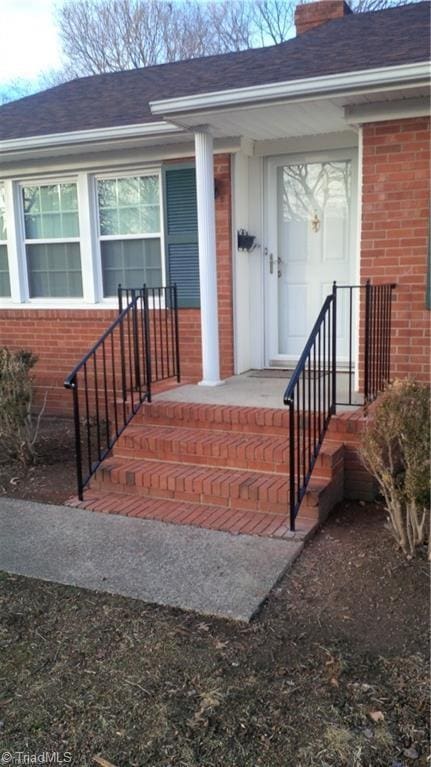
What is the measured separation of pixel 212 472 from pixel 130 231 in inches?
132

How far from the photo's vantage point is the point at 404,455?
3.55 meters

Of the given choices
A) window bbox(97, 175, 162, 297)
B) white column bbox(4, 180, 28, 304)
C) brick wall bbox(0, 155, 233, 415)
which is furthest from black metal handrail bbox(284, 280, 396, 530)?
white column bbox(4, 180, 28, 304)

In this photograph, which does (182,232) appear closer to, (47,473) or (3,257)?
(3,257)

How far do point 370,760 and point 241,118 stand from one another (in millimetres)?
4652

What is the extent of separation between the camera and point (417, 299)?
521cm

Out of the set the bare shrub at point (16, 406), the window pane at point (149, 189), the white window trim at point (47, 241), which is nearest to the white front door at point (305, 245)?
the window pane at point (149, 189)

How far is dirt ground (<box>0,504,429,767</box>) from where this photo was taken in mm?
2283

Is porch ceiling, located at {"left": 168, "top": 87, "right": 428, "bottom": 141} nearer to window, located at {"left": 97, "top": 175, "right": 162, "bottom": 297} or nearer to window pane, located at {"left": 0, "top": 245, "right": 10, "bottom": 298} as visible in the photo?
window, located at {"left": 97, "top": 175, "right": 162, "bottom": 297}

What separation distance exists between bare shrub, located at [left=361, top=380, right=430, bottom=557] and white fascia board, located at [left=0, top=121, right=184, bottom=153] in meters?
3.46

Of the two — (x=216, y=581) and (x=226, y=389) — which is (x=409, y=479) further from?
(x=226, y=389)

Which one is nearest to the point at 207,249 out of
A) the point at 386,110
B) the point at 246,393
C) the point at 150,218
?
the point at 246,393

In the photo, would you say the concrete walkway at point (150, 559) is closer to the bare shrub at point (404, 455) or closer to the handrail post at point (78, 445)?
the handrail post at point (78, 445)

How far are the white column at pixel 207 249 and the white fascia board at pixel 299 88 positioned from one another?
0.47m

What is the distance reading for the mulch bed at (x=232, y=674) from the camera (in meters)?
2.29
